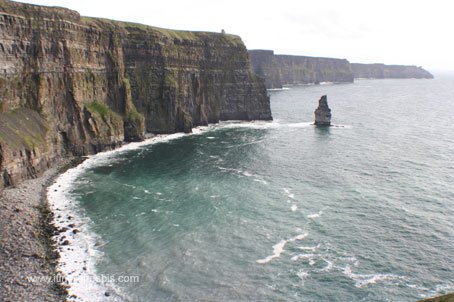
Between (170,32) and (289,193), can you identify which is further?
(170,32)

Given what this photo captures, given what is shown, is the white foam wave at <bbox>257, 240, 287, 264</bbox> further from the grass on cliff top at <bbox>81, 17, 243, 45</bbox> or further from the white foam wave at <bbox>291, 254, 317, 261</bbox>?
the grass on cliff top at <bbox>81, 17, 243, 45</bbox>

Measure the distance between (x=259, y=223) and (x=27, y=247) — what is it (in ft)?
120

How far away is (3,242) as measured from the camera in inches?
2301

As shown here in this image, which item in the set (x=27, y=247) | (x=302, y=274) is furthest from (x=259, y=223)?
(x=27, y=247)

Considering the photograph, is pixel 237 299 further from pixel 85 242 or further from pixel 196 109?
pixel 196 109

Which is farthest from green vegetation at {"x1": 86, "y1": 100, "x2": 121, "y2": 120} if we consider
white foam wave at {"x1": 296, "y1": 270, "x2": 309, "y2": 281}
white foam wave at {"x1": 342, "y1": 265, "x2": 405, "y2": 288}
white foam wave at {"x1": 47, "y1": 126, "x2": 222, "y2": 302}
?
white foam wave at {"x1": 342, "y1": 265, "x2": 405, "y2": 288}

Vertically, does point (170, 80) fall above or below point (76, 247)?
above

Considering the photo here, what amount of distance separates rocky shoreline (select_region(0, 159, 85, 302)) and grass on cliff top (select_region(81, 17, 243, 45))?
64807 mm

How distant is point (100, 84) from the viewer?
121812 mm

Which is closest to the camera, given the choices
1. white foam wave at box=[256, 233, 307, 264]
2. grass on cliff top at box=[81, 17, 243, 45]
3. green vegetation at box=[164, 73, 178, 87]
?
white foam wave at box=[256, 233, 307, 264]

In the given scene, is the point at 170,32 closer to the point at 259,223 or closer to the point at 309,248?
the point at 259,223

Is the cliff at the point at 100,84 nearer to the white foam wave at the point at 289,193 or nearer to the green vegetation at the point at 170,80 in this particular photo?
the green vegetation at the point at 170,80

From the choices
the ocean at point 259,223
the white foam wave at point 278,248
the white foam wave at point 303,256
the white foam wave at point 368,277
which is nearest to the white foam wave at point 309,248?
the ocean at point 259,223

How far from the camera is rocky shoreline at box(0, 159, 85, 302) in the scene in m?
48.9
